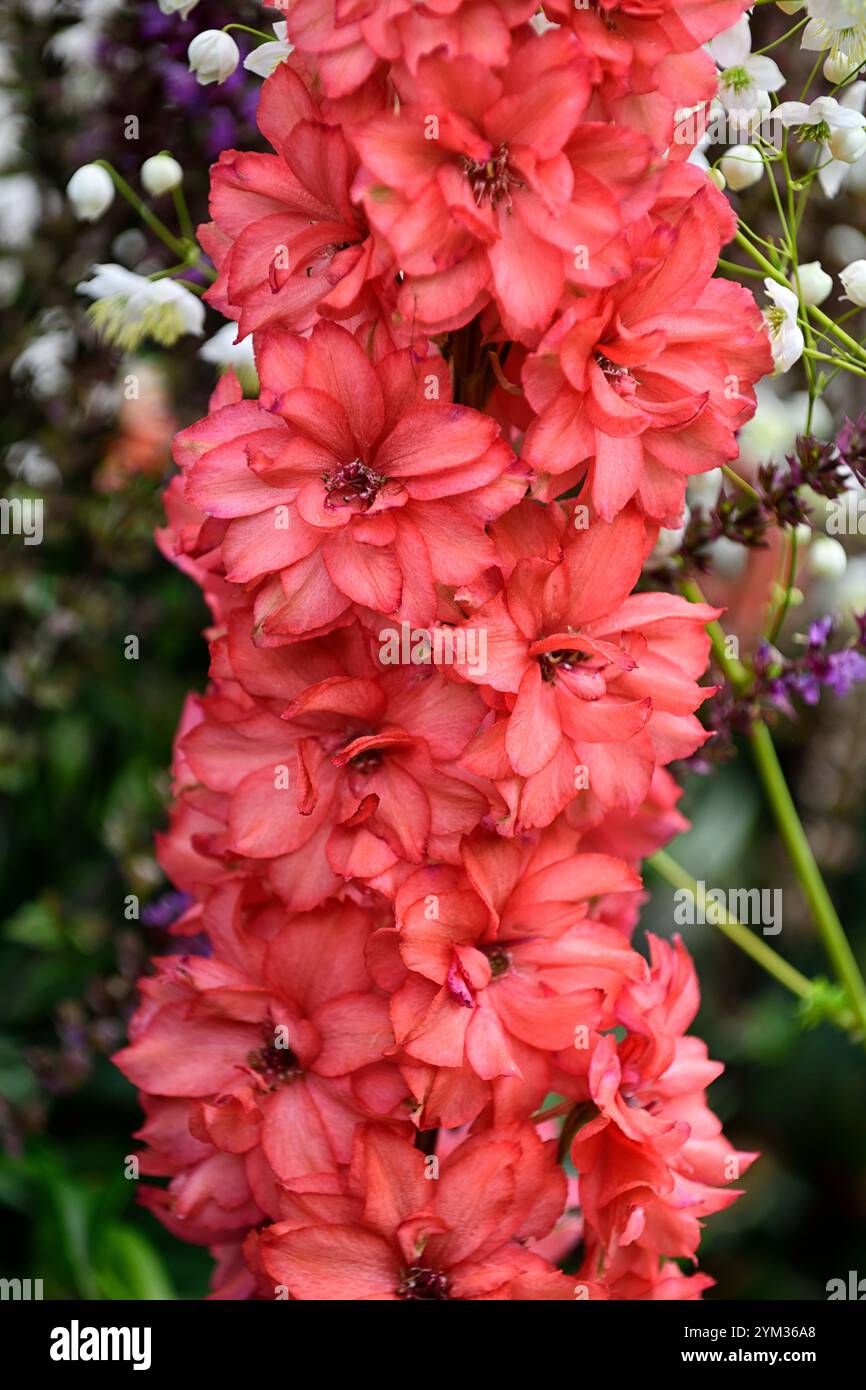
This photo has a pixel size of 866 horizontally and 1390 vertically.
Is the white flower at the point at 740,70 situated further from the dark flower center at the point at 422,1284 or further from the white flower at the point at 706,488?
the dark flower center at the point at 422,1284

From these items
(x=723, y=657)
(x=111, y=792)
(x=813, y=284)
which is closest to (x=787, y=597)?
(x=723, y=657)

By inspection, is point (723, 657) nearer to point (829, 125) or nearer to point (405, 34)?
point (829, 125)

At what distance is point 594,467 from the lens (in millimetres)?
636

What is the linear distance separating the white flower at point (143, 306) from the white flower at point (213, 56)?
0.12m

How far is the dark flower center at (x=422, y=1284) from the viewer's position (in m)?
0.67

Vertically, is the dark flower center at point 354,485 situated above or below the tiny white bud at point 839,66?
below

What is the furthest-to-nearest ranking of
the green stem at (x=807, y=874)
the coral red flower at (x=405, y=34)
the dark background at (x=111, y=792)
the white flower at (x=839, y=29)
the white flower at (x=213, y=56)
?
the dark background at (x=111, y=792)
the green stem at (x=807, y=874)
the white flower at (x=213, y=56)
the white flower at (x=839, y=29)
the coral red flower at (x=405, y=34)

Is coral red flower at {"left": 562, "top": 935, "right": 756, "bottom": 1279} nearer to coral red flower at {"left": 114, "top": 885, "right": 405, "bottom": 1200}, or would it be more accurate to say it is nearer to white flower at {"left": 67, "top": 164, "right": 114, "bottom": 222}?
coral red flower at {"left": 114, "top": 885, "right": 405, "bottom": 1200}

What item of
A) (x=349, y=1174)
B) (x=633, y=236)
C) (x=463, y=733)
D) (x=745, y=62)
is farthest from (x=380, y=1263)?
(x=745, y=62)

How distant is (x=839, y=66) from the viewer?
72 centimetres

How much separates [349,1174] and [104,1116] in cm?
66

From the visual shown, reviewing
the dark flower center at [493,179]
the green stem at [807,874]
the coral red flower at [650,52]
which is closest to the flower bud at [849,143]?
the coral red flower at [650,52]

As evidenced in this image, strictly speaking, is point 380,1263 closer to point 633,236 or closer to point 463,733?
point 463,733

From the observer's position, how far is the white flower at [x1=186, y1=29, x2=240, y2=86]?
791 millimetres
